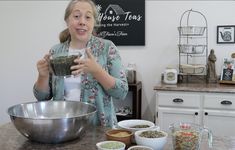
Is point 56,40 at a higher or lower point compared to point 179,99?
higher

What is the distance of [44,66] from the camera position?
1537mm

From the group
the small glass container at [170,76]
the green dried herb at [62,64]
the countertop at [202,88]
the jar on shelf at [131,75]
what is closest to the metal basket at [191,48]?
the small glass container at [170,76]

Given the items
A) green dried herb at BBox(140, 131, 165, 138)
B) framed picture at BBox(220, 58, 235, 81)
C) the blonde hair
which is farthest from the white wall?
green dried herb at BBox(140, 131, 165, 138)

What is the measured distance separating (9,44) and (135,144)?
3.04m

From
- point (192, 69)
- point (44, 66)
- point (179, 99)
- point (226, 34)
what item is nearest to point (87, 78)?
point (44, 66)

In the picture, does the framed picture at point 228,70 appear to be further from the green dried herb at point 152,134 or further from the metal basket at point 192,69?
the green dried herb at point 152,134

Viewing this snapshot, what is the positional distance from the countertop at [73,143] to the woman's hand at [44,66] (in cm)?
33

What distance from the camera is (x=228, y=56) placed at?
3182 mm

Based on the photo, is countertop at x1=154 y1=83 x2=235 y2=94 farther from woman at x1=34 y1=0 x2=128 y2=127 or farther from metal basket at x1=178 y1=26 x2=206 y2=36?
woman at x1=34 y1=0 x2=128 y2=127

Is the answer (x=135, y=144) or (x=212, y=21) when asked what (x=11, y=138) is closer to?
(x=135, y=144)

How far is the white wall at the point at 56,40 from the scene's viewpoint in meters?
3.21

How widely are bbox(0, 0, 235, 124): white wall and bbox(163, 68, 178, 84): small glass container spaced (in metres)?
0.29

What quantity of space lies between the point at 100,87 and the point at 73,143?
1.38 ft

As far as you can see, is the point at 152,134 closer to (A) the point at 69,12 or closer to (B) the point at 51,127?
(B) the point at 51,127
